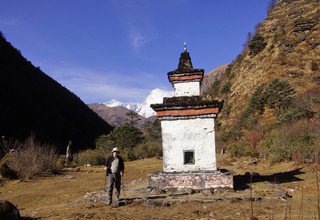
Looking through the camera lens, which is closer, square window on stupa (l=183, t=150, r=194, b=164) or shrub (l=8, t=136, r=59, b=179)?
square window on stupa (l=183, t=150, r=194, b=164)

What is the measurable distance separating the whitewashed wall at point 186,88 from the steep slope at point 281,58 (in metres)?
25.8

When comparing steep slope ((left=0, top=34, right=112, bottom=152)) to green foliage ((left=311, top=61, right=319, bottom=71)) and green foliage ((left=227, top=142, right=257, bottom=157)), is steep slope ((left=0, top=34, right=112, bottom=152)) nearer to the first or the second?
green foliage ((left=227, top=142, right=257, bottom=157))

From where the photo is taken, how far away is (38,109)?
54156 millimetres

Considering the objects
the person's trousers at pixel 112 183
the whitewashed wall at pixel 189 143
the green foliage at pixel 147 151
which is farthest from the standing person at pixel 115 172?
the green foliage at pixel 147 151

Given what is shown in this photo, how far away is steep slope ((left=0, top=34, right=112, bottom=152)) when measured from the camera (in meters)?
47.3

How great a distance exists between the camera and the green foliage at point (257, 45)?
161 ft

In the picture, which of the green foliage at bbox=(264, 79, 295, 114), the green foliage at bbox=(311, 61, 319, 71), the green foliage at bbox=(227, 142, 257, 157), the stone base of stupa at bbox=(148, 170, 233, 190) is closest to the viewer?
the stone base of stupa at bbox=(148, 170, 233, 190)

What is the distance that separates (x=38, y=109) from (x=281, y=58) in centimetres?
3444

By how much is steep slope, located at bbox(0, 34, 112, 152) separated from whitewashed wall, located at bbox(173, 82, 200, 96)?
3374cm

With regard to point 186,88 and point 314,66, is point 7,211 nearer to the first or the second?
point 186,88

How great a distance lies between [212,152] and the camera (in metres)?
11.2

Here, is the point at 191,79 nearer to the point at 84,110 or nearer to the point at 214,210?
the point at 214,210

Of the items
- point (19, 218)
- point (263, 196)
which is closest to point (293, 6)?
point (263, 196)

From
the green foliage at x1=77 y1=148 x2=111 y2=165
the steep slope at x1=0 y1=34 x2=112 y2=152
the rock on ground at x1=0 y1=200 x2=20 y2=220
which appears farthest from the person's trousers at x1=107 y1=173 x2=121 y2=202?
the steep slope at x1=0 y1=34 x2=112 y2=152
